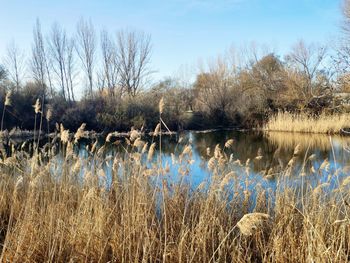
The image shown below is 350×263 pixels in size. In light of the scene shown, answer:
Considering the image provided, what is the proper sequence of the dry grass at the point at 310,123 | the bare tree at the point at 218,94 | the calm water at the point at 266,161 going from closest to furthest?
the calm water at the point at 266,161, the dry grass at the point at 310,123, the bare tree at the point at 218,94

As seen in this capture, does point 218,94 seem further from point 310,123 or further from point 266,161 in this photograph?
point 266,161

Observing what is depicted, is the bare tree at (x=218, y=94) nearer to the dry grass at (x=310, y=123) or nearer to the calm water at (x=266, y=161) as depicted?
the dry grass at (x=310, y=123)

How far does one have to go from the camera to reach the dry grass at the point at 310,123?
16.0 meters

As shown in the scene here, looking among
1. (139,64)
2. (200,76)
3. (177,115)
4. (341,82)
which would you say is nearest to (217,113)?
(177,115)

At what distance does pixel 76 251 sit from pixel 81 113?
59.5 ft

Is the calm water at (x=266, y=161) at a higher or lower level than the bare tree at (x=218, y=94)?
lower

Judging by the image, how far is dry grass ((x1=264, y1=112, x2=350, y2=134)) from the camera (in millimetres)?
15992

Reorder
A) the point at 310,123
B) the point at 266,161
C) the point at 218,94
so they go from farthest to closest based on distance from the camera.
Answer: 1. the point at 218,94
2. the point at 310,123
3. the point at 266,161

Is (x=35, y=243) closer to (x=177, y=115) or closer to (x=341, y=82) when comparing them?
(x=341, y=82)

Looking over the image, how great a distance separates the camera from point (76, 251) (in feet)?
7.83

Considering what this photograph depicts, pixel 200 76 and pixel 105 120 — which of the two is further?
pixel 200 76

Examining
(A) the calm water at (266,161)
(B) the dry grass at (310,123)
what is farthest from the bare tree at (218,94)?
(A) the calm water at (266,161)

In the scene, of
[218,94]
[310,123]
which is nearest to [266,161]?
[310,123]

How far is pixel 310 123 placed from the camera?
1720 cm
